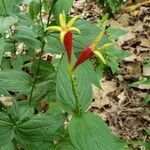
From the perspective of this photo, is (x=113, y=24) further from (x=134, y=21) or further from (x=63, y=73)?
(x=63, y=73)

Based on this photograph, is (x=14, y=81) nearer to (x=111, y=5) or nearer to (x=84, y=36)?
(x=84, y=36)

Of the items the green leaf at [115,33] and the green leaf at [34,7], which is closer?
the green leaf at [34,7]

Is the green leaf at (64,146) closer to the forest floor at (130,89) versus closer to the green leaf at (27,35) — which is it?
the green leaf at (27,35)

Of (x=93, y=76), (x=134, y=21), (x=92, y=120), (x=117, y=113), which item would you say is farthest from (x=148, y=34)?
(x=92, y=120)

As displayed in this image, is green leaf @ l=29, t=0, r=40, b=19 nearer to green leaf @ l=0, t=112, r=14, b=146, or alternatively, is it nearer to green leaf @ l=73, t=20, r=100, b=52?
green leaf @ l=73, t=20, r=100, b=52

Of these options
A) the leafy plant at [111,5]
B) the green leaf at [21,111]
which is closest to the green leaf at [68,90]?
the green leaf at [21,111]
